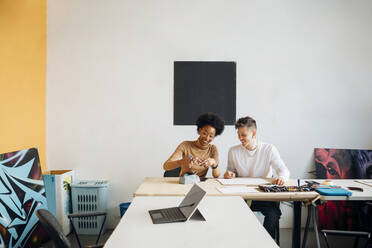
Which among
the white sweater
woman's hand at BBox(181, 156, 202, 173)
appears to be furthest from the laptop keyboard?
the white sweater

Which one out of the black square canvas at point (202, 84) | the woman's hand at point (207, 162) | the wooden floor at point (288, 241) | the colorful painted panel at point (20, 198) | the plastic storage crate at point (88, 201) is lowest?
the wooden floor at point (288, 241)

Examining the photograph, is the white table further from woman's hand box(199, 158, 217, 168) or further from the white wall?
the white wall

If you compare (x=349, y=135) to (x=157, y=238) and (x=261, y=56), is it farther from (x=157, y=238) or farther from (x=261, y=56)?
(x=157, y=238)

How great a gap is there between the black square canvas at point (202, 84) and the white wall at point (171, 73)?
97 millimetres

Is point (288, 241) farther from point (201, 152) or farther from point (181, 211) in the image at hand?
point (181, 211)

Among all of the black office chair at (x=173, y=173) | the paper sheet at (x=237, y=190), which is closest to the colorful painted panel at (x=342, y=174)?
the paper sheet at (x=237, y=190)

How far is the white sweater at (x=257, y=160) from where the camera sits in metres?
2.87

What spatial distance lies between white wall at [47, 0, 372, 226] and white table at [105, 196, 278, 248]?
188cm

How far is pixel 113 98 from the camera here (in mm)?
3639

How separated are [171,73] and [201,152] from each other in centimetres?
127

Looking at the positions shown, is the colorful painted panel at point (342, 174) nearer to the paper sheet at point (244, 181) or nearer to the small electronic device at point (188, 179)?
the paper sheet at point (244, 181)

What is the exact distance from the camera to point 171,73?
143 inches

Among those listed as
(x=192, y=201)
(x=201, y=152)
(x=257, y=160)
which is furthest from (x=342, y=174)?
(x=192, y=201)

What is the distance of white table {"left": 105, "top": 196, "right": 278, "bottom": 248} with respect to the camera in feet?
4.38
